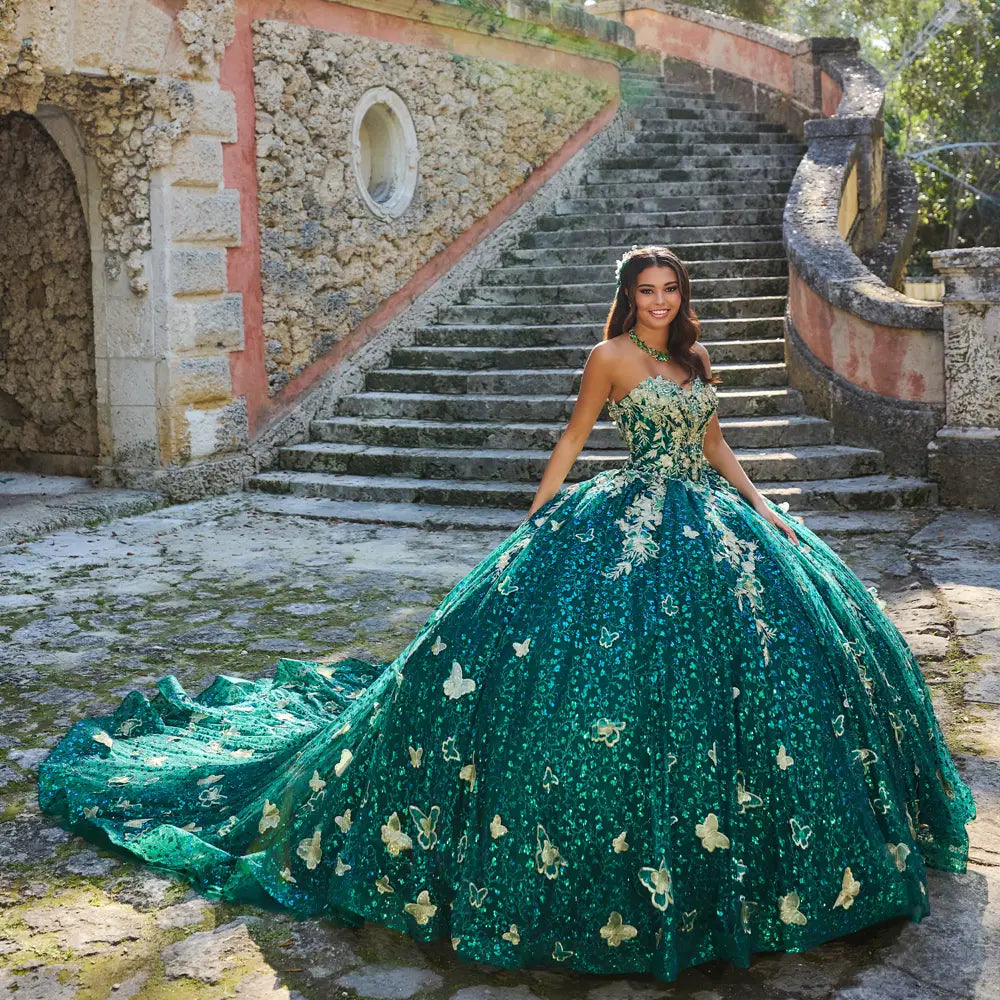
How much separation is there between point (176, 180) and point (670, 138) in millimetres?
5779

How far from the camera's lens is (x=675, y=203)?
34.0ft

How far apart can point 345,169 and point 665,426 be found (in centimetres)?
608

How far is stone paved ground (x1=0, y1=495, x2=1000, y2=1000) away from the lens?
2.45 m

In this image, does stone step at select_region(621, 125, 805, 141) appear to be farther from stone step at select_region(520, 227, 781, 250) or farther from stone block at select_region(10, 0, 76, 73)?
stone block at select_region(10, 0, 76, 73)

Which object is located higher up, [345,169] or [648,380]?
[345,169]

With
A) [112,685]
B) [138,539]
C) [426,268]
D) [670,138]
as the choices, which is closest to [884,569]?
[112,685]

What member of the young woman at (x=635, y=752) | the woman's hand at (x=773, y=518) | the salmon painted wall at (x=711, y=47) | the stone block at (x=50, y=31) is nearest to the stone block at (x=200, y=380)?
the stone block at (x=50, y=31)

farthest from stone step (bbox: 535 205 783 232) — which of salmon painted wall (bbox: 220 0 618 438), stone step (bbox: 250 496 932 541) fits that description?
stone step (bbox: 250 496 932 541)

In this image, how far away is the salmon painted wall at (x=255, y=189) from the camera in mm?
7707

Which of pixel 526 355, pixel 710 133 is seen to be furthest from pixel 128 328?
pixel 710 133

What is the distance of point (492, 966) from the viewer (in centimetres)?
249

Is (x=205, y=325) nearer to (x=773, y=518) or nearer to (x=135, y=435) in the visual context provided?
(x=135, y=435)

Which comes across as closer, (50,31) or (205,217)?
(50,31)

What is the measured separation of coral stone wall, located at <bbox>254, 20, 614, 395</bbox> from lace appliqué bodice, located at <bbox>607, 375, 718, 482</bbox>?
540 centimetres
